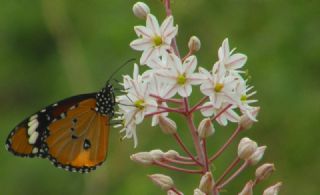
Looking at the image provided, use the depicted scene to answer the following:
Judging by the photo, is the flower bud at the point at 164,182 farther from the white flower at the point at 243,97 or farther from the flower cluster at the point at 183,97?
the white flower at the point at 243,97

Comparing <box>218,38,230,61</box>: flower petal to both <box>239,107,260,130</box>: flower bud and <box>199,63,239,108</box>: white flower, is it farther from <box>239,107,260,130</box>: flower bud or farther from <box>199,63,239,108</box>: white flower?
<box>239,107,260,130</box>: flower bud

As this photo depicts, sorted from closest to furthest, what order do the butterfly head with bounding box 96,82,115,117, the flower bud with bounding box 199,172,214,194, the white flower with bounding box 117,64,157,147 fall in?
the flower bud with bounding box 199,172,214,194, the white flower with bounding box 117,64,157,147, the butterfly head with bounding box 96,82,115,117

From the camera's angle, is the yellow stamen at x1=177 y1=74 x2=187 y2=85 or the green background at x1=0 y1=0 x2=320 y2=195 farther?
the green background at x1=0 y1=0 x2=320 y2=195

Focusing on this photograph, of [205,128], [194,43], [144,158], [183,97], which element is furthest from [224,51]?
[144,158]

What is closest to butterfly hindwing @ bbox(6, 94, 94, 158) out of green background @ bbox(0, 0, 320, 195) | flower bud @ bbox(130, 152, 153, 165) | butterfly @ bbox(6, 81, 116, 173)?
butterfly @ bbox(6, 81, 116, 173)

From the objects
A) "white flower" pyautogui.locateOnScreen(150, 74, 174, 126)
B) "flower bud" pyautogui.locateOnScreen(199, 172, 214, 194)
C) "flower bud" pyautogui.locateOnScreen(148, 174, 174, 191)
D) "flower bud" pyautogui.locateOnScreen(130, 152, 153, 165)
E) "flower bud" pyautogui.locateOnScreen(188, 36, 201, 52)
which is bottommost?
"flower bud" pyautogui.locateOnScreen(199, 172, 214, 194)

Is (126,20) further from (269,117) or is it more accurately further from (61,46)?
(269,117)
